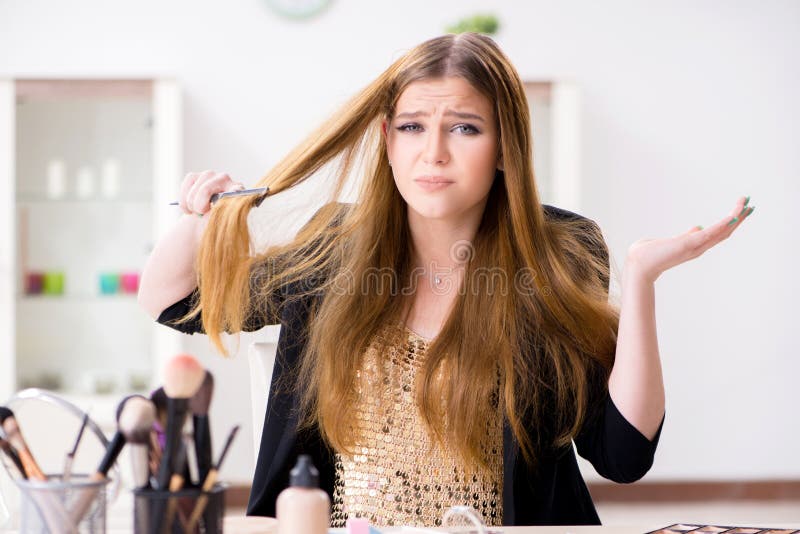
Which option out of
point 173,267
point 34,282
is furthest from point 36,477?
point 34,282

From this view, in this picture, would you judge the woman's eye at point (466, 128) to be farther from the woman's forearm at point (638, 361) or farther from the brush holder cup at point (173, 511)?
the brush holder cup at point (173, 511)

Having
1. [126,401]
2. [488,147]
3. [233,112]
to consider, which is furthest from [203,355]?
[126,401]

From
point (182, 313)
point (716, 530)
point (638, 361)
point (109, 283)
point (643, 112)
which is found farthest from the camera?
point (643, 112)

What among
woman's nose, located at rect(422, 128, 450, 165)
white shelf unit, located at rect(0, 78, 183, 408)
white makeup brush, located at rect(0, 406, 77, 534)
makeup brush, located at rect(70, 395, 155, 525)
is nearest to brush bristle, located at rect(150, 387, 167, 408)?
makeup brush, located at rect(70, 395, 155, 525)

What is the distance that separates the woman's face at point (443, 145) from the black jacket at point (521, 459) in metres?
0.32

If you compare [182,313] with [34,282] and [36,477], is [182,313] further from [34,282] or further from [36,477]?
[34,282]

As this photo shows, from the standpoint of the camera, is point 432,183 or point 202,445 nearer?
point 202,445

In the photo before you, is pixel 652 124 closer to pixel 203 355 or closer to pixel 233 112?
pixel 233 112

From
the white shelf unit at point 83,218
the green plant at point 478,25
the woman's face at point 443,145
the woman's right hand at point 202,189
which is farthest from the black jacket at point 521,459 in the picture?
the green plant at point 478,25

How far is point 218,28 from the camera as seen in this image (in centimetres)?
341

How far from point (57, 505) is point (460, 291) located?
2.43 ft

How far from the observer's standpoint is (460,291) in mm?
1336

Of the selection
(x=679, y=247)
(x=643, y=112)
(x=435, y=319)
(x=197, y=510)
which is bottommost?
(x=197, y=510)

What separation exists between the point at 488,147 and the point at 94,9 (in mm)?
2680
